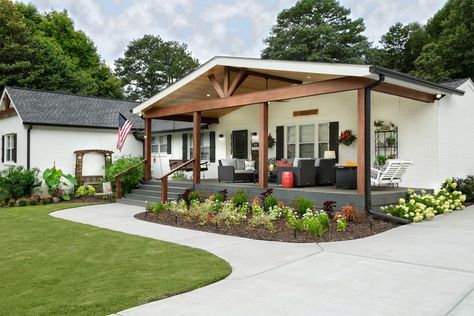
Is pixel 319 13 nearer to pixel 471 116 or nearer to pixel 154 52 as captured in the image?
pixel 154 52

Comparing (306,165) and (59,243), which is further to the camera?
(306,165)

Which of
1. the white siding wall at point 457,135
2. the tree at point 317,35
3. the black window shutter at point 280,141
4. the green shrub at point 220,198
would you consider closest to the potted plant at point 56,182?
the green shrub at point 220,198

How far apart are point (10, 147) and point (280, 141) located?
12248 millimetres

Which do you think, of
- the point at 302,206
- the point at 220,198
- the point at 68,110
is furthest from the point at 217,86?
the point at 68,110

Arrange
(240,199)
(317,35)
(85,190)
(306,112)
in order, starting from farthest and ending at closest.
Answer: (317,35)
(85,190)
(306,112)
(240,199)

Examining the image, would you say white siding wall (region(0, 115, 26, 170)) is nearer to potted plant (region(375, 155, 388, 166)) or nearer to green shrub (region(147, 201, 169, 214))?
green shrub (region(147, 201, 169, 214))

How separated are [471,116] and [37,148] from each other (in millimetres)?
15852

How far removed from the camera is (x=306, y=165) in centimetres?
1073

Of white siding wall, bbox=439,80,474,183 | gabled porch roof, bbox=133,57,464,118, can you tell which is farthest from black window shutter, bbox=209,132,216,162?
white siding wall, bbox=439,80,474,183

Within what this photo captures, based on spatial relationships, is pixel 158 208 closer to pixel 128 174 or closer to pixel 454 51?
pixel 128 174

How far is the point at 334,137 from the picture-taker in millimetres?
12461

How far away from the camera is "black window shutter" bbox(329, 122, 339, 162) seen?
1239 centimetres

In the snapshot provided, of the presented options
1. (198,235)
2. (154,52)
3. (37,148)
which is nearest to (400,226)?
(198,235)

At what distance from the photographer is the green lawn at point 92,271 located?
12.9ft
